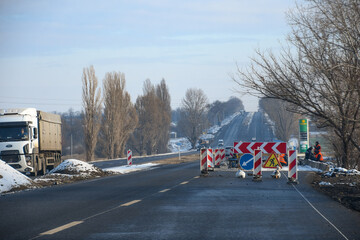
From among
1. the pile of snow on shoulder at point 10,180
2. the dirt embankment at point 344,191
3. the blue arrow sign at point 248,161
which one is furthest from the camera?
the blue arrow sign at point 248,161

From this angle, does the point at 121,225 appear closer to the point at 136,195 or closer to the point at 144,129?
the point at 136,195

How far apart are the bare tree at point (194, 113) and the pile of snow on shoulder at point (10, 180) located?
104m

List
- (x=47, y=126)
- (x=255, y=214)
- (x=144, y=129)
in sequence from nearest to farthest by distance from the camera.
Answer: (x=255, y=214), (x=47, y=126), (x=144, y=129)

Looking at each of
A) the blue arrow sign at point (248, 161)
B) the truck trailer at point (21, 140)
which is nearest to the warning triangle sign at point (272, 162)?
the blue arrow sign at point (248, 161)

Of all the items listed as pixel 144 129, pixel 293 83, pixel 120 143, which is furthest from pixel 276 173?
pixel 144 129

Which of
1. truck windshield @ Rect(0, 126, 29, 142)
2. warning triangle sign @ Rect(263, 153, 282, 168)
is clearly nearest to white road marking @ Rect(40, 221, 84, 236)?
warning triangle sign @ Rect(263, 153, 282, 168)

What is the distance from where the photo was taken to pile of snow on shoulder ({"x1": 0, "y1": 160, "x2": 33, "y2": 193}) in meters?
20.6

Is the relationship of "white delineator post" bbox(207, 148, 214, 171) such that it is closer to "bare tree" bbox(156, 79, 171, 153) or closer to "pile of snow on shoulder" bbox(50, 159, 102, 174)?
"pile of snow on shoulder" bbox(50, 159, 102, 174)

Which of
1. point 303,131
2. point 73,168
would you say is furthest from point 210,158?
point 303,131

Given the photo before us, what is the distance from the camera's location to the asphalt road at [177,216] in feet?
29.0

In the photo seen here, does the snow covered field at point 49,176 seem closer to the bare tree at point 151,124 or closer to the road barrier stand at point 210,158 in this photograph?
the road barrier stand at point 210,158

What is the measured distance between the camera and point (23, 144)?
109 feet

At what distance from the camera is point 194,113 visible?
426 feet

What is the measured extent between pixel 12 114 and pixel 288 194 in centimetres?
2156
